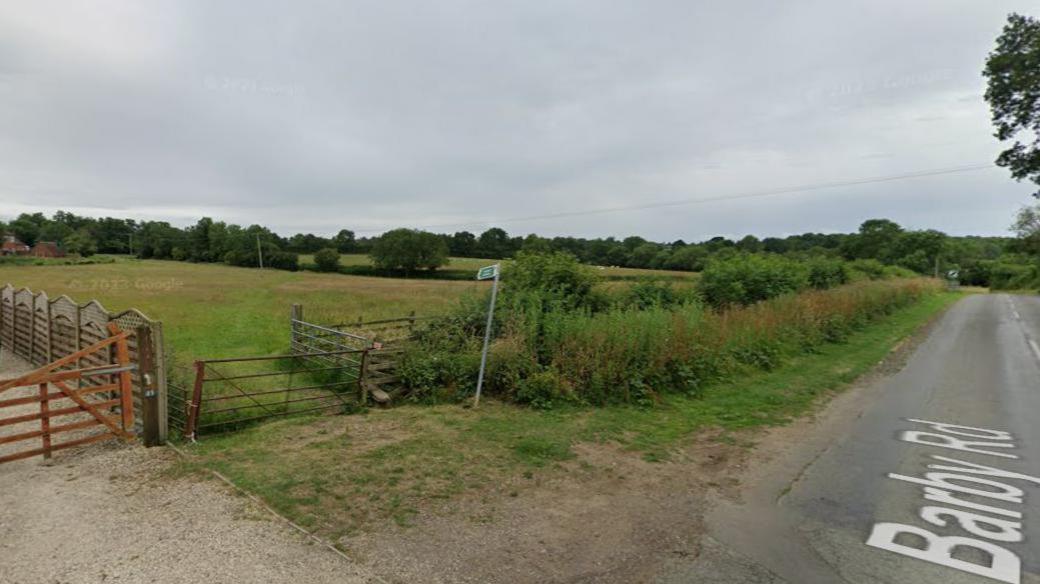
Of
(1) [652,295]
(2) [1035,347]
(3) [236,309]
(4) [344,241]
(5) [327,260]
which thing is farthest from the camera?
(4) [344,241]

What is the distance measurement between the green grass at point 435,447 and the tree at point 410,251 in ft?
197

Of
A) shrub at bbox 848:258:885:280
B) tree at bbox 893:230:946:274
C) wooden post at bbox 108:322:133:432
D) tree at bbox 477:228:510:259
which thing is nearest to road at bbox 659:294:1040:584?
wooden post at bbox 108:322:133:432

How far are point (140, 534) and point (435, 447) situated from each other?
9.40ft

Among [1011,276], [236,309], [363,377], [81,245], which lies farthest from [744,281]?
[81,245]

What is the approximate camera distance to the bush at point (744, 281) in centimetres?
1598

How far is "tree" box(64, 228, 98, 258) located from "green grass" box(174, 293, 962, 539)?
388 feet

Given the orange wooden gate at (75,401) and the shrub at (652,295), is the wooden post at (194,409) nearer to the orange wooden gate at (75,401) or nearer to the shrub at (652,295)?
the orange wooden gate at (75,401)

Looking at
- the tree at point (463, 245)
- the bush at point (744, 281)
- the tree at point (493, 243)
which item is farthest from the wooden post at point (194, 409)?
the tree at point (463, 245)

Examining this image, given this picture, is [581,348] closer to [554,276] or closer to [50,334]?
[554,276]

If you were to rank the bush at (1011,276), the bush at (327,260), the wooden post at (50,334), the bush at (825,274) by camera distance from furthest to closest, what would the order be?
the bush at (327,260)
the bush at (1011,276)
the bush at (825,274)
the wooden post at (50,334)

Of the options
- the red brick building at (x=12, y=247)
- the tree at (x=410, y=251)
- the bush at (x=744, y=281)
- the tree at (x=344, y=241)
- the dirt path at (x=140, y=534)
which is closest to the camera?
the dirt path at (x=140, y=534)

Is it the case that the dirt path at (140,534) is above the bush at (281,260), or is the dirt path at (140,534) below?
below

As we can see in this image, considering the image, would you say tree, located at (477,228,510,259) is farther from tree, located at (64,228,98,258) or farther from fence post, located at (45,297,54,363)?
tree, located at (64,228,98,258)

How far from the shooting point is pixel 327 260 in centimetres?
7150
